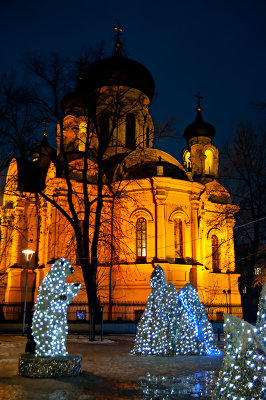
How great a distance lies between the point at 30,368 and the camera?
880 cm

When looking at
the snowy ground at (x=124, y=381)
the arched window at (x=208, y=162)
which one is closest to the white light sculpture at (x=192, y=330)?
the snowy ground at (x=124, y=381)

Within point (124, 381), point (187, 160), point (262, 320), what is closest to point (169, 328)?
point (124, 381)

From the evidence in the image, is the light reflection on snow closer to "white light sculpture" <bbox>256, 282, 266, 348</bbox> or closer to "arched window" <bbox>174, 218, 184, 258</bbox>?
"white light sculpture" <bbox>256, 282, 266, 348</bbox>

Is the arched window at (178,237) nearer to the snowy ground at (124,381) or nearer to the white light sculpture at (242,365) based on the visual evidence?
the snowy ground at (124,381)

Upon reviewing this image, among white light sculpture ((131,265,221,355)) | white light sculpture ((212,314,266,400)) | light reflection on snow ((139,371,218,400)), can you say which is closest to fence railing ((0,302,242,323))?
white light sculpture ((131,265,221,355))

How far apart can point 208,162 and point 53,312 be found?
1190 inches

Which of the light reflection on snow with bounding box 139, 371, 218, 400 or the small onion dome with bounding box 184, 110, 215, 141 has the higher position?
the small onion dome with bounding box 184, 110, 215, 141

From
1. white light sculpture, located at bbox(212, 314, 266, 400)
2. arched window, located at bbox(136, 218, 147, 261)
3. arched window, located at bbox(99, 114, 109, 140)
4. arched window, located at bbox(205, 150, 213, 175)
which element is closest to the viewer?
white light sculpture, located at bbox(212, 314, 266, 400)

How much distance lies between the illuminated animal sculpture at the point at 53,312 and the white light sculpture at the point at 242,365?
4.75 metres

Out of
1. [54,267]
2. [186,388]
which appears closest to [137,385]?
[186,388]

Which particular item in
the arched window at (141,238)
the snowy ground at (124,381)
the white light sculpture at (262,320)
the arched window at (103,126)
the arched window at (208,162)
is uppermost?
the arched window at (208,162)

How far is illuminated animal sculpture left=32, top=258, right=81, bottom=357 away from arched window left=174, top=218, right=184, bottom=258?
816 inches

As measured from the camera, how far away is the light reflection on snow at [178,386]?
24.1 ft

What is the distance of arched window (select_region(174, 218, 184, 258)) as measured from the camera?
2989 cm
